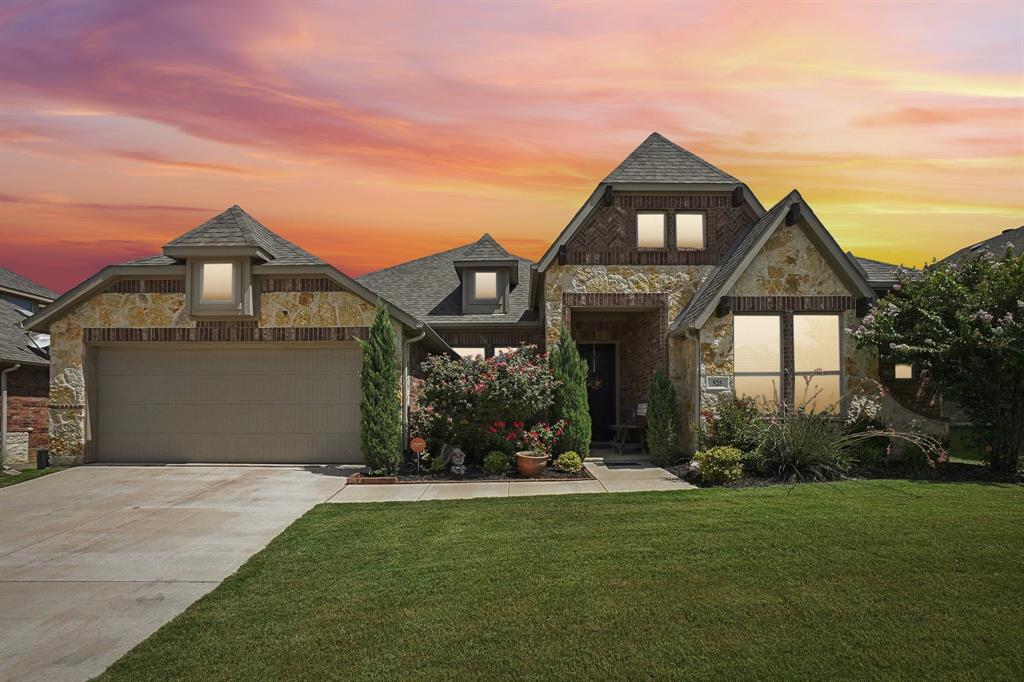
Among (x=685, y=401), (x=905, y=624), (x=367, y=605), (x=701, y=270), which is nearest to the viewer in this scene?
(x=905, y=624)

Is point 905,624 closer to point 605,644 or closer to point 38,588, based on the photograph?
point 605,644

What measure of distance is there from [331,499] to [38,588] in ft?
15.1

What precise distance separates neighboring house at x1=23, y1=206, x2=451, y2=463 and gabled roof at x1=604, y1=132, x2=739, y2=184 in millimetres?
6127

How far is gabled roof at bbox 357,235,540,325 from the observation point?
19859 millimetres

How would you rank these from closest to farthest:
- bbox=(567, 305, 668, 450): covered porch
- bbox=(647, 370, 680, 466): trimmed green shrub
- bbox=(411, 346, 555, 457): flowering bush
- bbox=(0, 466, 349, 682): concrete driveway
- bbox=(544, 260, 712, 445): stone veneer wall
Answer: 1. bbox=(0, 466, 349, 682): concrete driveway
2. bbox=(411, 346, 555, 457): flowering bush
3. bbox=(647, 370, 680, 466): trimmed green shrub
4. bbox=(544, 260, 712, 445): stone veneer wall
5. bbox=(567, 305, 668, 450): covered porch

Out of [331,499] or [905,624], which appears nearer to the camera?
[905,624]

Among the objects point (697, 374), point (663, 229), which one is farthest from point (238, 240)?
point (697, 374)

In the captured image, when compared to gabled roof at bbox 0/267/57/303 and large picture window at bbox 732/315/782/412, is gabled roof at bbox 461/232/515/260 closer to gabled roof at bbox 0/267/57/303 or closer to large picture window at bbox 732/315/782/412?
large picture window at bbox 732/315/782/412

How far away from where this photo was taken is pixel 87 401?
1492cm

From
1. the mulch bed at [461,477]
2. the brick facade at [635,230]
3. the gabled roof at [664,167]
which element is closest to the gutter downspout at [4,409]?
the mulch bed at [461,477]

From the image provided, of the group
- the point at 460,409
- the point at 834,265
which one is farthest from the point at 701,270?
the point at 460,409

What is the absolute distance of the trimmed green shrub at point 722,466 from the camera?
1161 cm

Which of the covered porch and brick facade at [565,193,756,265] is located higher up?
brick facade at [565,193,756,265]

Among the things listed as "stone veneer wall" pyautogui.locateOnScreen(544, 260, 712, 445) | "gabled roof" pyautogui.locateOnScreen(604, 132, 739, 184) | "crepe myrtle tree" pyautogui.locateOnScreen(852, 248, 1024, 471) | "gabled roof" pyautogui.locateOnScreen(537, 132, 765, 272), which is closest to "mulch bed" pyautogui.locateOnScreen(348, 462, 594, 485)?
"stone veneer wall" pyautogui.locateOnScreen(544, 260, 712, 445)
